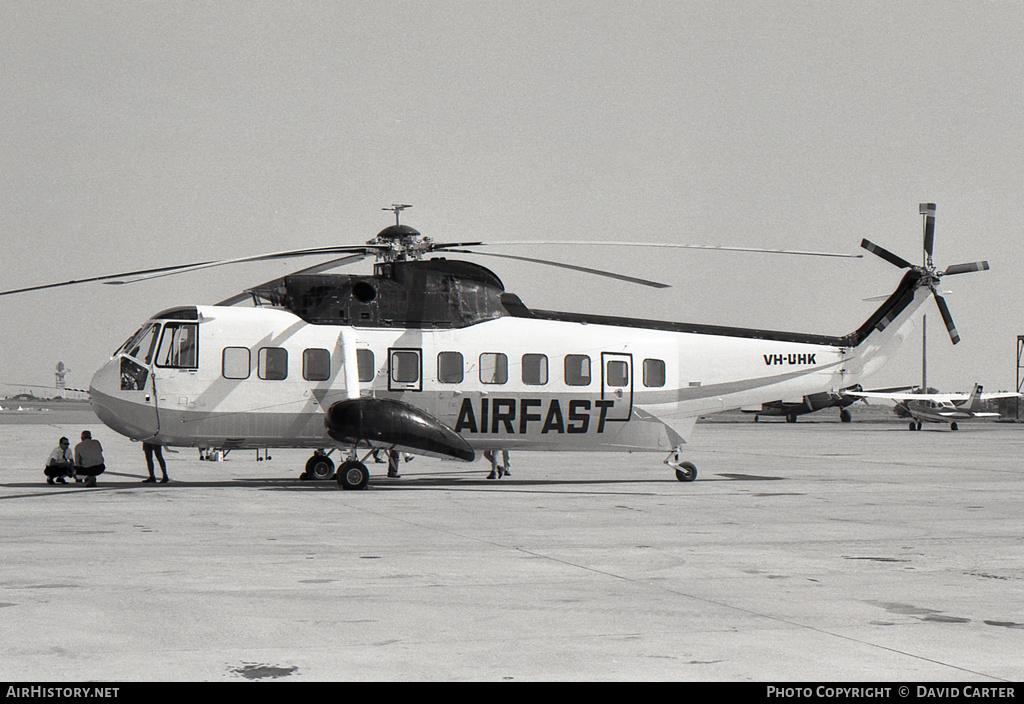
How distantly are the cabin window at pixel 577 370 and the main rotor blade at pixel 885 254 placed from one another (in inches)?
282

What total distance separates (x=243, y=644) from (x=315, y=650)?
1.79 feet

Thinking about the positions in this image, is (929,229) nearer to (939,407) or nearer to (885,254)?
(885,254)

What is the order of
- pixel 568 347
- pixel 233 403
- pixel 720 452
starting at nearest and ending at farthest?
pixel 233 403
pixel 568 347
pixel 720 452

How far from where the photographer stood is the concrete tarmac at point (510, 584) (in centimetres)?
698

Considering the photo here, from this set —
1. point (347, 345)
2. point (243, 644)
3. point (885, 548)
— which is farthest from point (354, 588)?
point (347, 345)

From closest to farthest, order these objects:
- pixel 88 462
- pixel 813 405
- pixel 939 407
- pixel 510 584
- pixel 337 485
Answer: pixel 510 584 → pixel 88 462 → pixel 337 485 → pixel 939 407 → pixel 813 405

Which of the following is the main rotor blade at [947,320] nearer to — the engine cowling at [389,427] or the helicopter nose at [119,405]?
the engine cowling at [389,427]

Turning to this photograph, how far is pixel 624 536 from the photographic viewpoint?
14.0 meters

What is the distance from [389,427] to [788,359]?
955 cm

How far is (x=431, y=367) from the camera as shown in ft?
75.1

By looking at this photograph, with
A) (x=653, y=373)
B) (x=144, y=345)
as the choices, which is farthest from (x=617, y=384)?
(x=144, y=345)

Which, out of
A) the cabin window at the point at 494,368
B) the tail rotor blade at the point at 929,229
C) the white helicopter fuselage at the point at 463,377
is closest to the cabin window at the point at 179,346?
the white helicopter fuselage at the point at 463,377

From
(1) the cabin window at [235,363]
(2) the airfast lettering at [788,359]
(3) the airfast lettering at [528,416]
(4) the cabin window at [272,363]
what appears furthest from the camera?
(2) the airfast lettering at [788,359]

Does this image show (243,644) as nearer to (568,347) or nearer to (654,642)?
(654,642)
